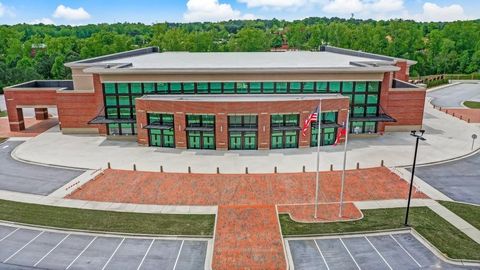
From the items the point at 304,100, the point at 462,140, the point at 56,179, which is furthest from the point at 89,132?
the point at 462,140

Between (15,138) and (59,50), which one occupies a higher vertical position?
(59,50)

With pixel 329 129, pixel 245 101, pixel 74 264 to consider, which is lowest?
pixel 74 264

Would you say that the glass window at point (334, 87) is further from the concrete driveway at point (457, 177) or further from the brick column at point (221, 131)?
the brick column at point (221, 131)

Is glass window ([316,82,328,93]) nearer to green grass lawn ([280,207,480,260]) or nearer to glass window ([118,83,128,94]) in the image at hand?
green grass lawn ([280,207,480,260])

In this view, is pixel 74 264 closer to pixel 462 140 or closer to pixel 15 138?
pixel 15 138

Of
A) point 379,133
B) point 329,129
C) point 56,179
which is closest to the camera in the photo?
point 56,179

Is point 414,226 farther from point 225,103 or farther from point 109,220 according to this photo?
point 225,103

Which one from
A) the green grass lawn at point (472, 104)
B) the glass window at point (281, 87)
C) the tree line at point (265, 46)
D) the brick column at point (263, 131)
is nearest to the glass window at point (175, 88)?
the brick column at point (263, 131)

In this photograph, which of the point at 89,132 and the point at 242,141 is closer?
the point at 242,141
